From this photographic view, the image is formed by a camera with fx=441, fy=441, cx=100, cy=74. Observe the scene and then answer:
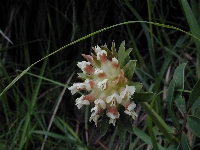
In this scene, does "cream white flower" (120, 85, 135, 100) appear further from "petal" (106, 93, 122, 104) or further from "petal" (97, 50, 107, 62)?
"petal" (97, 50, 107, 62)

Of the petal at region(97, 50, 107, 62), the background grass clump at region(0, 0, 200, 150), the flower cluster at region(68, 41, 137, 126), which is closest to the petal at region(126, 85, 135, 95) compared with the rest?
the flower cluster at region(68, 41, 137, 126)

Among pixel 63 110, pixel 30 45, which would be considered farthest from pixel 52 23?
pixel 63 110

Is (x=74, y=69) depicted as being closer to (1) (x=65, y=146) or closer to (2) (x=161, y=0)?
(1) (x=65, y=146)

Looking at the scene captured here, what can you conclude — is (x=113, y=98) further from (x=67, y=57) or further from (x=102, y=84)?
(x=67, y=57)

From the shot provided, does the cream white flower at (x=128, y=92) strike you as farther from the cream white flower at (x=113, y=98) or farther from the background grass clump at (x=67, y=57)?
the background grass clump at (x=67, y=57)

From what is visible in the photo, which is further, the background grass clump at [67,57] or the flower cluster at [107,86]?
the background grass clump at [67,57]

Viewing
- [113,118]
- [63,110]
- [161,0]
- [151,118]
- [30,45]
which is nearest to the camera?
[113,118]

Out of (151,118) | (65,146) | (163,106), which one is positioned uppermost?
(151,118)

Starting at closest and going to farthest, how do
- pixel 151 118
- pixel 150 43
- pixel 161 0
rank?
pixel 151 118, pixel 150 43, pixel 161 0

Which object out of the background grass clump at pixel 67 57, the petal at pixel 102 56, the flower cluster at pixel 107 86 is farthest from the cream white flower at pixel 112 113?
the background grass clump at pixel 67 57
